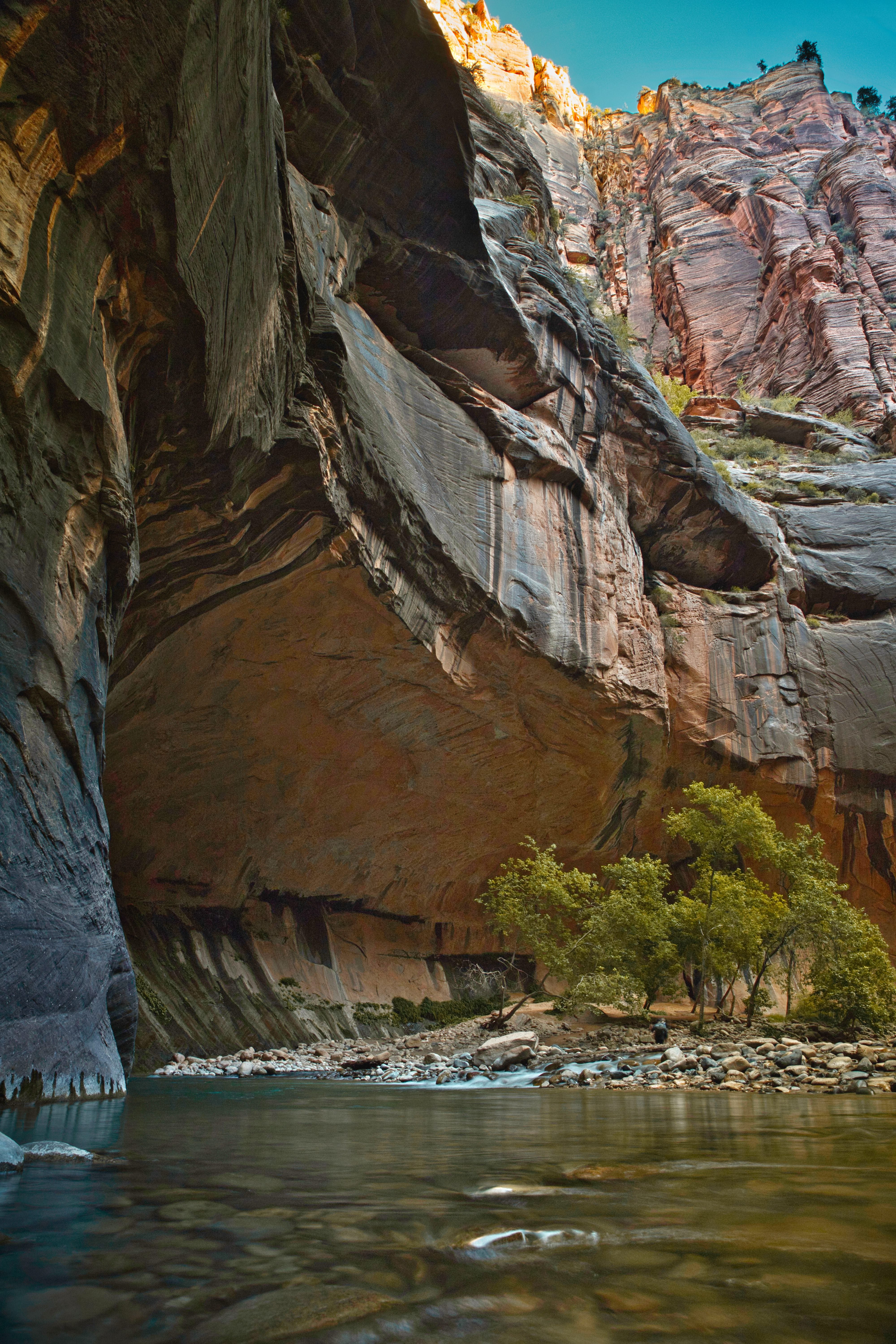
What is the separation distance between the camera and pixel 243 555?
12727 millimetres

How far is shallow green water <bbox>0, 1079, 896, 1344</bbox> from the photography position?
1.45 meters

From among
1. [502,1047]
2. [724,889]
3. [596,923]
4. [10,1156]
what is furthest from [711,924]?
[10,1156]

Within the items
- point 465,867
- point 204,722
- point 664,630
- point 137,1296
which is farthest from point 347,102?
point 465,867

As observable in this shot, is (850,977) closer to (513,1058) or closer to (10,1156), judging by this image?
(513,1058)

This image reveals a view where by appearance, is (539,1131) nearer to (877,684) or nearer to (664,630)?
(664,630)

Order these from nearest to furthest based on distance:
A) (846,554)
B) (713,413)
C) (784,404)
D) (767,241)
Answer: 1. (846,554)
2. (713,413)
3. (784,404)
4. (767,241)

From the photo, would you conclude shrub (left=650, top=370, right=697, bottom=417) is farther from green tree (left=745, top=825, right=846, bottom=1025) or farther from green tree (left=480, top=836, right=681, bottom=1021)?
green tree (left=480, top=836, right=681, bottom=1021)

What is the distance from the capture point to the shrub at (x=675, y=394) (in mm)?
37781

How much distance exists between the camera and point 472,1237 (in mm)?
2078

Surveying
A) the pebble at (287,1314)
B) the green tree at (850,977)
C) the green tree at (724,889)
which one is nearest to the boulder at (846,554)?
the green tree at (724,889)

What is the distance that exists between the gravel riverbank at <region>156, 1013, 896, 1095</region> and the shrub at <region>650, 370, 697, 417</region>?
95.1 ft

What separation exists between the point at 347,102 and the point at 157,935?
17.8 metres

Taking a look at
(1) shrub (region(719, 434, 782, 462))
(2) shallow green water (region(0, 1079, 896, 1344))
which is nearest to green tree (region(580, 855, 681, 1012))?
(2) shallow green water (region(0, 1079, 896, 1344))

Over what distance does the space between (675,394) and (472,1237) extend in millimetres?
40764
